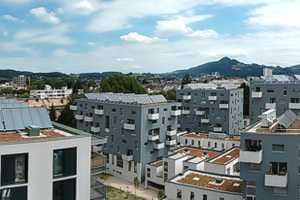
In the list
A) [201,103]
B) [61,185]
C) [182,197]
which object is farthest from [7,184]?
[201,103]

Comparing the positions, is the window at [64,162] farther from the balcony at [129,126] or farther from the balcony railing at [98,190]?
the balcony at [129,126]

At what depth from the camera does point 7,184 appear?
14.2 m

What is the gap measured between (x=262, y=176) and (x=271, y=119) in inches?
260

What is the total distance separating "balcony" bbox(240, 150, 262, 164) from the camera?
2055 centimetres

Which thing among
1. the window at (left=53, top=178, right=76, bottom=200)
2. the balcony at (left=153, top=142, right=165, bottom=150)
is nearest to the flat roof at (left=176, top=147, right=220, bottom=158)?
the balcony at (left=153, top=142, right=165, bottom=150)

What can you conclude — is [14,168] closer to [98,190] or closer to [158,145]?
[98,190]

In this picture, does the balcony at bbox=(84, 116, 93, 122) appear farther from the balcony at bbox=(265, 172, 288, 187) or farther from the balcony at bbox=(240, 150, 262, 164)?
the balcony at bbox=(265, 172, 288, 187)

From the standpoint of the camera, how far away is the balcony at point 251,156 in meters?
20.5

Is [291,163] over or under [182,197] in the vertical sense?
over

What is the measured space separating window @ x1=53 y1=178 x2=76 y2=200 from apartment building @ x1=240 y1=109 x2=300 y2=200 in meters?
11.7

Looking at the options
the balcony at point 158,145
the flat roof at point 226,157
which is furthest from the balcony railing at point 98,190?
the balcony at point 158,145

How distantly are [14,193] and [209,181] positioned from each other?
17.7m

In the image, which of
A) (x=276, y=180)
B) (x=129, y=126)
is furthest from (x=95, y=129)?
(x=276, y=180)

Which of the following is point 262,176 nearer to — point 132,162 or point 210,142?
point 132,162
